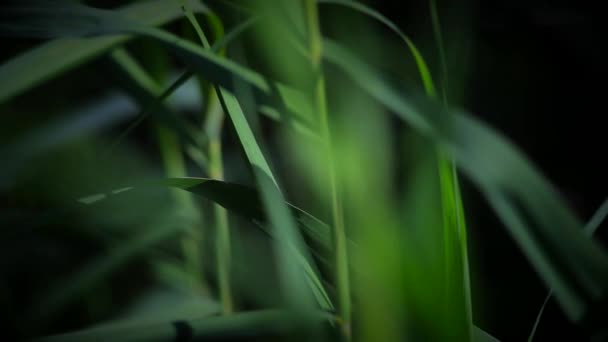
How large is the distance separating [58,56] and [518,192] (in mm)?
323

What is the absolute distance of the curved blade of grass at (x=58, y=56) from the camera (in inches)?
13.4

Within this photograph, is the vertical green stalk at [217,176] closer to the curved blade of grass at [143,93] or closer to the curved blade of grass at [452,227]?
the curved blade of grass at [143,93]

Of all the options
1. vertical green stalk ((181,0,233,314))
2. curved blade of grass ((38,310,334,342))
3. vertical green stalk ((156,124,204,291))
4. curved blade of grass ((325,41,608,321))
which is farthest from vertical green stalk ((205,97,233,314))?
curved blade of grass ((325,41,608,321))

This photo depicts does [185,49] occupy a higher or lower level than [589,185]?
higher

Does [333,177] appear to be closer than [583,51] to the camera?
Yes

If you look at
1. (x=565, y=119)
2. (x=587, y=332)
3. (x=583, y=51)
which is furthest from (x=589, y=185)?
(x=587, y=332)

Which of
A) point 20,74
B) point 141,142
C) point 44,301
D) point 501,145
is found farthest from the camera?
point 141,142

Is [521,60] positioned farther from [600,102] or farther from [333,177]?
[333,177]

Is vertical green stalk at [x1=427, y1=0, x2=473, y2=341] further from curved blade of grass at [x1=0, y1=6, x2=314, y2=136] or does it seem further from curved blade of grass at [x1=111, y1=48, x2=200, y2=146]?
curved blade of grass at [x1=111, y1=48, x2=200, y2=146]

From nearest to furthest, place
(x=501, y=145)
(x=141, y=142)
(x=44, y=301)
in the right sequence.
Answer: (x=501, y=145)
(x=44, y=301)
(x=141, y=142)

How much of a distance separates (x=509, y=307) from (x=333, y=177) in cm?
56

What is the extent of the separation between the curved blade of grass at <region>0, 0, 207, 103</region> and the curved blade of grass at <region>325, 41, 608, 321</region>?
0.22m

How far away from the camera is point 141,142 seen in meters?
1.07

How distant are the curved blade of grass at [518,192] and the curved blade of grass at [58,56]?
22 cm
